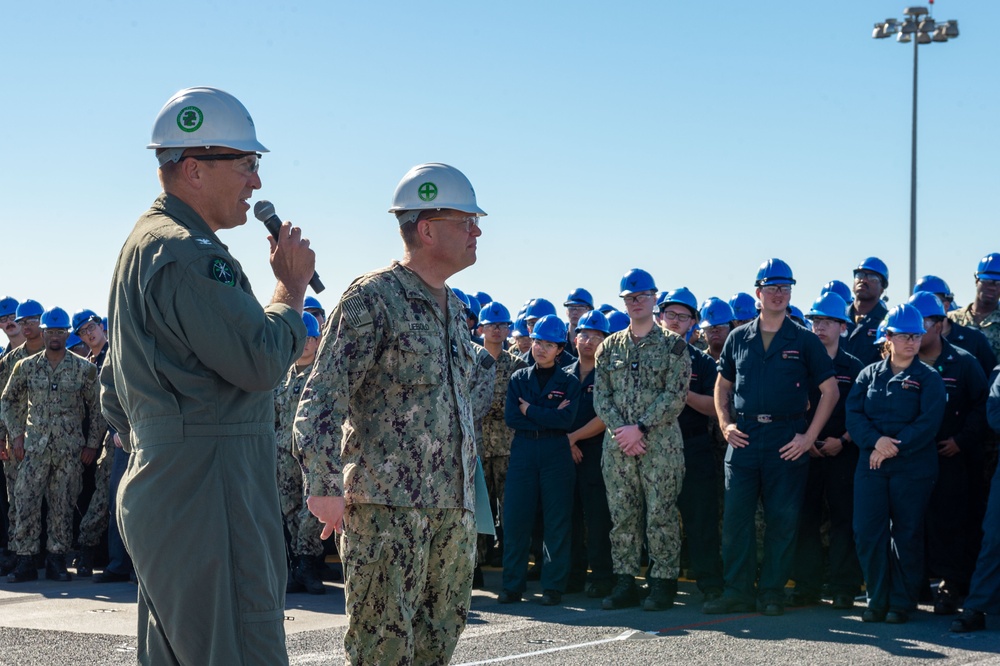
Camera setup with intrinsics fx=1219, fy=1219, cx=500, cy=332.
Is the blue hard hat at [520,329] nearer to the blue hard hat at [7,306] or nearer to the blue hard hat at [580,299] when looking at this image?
the blue hard hat at [580,299]

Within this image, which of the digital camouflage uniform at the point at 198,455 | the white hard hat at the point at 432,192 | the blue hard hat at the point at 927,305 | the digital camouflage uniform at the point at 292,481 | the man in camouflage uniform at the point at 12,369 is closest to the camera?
the digital camouflage uniform at the point at 198,455

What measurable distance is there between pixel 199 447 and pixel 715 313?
8.36 meters

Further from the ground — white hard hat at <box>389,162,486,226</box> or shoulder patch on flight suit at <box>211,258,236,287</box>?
white hard hat at <box>389,162,486,226</box>

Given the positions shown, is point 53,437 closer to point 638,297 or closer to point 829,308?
point 638,297

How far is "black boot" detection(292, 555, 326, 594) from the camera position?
10.4 m

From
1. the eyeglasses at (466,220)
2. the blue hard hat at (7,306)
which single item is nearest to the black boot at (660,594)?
the eyeglasses at (466,220)

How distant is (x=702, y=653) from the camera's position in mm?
7477

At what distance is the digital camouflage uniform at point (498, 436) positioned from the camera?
1123cm

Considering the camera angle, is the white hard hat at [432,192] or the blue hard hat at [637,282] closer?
the white hard hat at [432,192]

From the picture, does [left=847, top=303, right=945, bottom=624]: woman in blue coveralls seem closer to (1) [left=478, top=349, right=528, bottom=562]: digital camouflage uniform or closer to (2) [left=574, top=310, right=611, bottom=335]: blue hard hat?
(2) [left=574, top=310, right=611, bottom=335]: blue hard hat

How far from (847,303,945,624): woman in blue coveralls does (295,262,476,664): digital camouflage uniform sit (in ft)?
15.8

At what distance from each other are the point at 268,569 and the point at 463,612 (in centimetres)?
147

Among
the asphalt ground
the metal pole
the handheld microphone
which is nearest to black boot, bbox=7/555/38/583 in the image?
the asphalt ground

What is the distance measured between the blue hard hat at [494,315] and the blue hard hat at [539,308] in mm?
254
